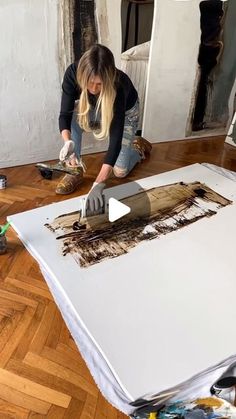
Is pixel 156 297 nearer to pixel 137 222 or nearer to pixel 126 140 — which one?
pixel 137 222

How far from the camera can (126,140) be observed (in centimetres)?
204

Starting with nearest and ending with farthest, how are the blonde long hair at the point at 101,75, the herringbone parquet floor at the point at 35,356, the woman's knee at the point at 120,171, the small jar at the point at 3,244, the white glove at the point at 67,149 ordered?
the herringbone parquet floor at the point at 35,356, the blonde long hair at the point at 101,75, the small jar at the point at 3,244, the white glove at the point at 67,149, the woman's knee at the point at 120,171

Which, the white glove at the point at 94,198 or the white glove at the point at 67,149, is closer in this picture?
the white glove at the point at 94,198

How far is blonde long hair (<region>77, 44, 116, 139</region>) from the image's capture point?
1353 millimetres

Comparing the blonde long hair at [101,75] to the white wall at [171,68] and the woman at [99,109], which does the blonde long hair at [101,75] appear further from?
the white wall at [171,68]

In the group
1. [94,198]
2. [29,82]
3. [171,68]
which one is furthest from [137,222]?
[171,68]

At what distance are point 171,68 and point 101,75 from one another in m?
1.18

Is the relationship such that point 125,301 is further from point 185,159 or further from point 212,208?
point 185,159

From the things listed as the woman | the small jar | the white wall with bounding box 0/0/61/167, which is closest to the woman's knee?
the woman

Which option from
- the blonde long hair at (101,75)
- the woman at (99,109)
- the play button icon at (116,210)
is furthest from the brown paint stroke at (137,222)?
the blonde long hair at (101,75)

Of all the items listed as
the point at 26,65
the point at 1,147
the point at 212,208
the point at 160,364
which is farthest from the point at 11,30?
the point at 160,364

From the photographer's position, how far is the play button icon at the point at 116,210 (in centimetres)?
163

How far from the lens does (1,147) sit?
2.08 metres

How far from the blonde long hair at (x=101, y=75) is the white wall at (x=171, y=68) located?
947mm
